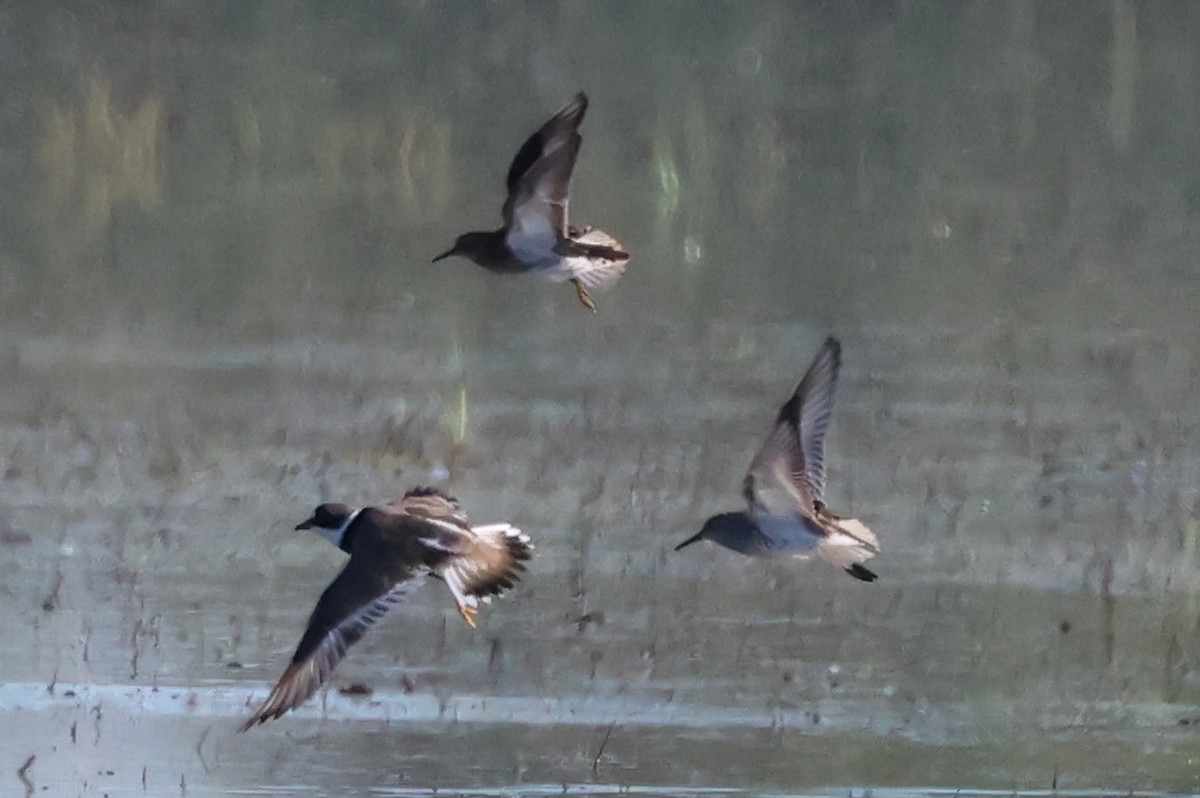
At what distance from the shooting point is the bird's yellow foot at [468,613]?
5.02m

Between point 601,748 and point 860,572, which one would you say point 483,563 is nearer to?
point 601,748

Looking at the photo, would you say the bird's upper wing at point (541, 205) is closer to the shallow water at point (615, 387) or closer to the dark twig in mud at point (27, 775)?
the shallow water at point (615, 387)

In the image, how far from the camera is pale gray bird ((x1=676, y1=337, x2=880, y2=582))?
513cm

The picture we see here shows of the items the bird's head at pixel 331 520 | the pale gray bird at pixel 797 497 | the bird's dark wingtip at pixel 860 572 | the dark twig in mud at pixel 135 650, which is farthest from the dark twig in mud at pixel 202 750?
the bird's dark wingtip at pixel 860 572

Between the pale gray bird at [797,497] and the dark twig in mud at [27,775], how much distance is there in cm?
175

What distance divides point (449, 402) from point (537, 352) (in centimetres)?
48

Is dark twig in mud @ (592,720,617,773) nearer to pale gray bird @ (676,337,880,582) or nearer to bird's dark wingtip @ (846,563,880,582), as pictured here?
pale gray bird @ (676,337,880,582)

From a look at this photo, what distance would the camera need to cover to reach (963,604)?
220 inches

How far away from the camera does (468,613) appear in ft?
17.3

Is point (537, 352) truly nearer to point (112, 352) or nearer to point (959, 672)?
point (112, 352)

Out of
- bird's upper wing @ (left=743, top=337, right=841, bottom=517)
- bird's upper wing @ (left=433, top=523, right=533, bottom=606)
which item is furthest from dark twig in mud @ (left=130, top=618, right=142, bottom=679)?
bird's upper wing @ (left=743, top=337, right=841, bottom=517)

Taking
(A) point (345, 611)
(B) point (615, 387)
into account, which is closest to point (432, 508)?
(A) point (345, 611)

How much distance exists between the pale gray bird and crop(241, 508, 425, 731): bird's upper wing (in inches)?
33.3

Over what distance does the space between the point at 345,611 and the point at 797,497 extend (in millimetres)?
1133
